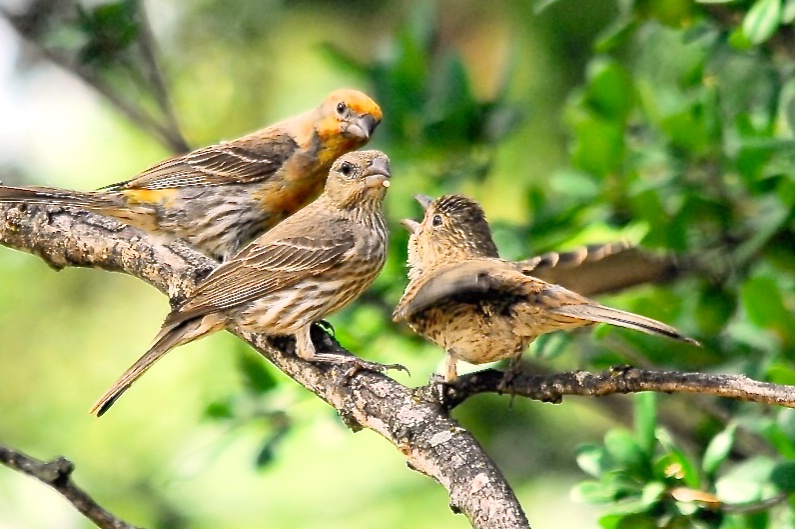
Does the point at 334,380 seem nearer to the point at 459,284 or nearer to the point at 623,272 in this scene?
the point at 459,284

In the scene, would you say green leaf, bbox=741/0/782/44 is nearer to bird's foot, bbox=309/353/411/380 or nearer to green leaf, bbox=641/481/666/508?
green leaf, bbox=641/481/666/508

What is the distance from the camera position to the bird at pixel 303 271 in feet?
12.2

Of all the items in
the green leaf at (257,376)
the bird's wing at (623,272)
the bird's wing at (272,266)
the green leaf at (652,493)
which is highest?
the bird's wing at (623,272)

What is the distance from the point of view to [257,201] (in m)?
4.56

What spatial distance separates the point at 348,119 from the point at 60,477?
2.22m

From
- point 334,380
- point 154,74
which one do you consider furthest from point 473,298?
point 154,74

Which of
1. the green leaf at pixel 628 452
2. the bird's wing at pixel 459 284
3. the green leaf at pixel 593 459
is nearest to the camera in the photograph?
the bird's wing at pixel 459 284

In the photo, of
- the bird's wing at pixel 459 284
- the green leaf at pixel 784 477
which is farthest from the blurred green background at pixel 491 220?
the bird's wing at pixel 459 284

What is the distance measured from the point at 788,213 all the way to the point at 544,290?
144 centimetres

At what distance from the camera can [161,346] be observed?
365cm

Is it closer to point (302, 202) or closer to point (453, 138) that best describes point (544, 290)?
point (302, 202)

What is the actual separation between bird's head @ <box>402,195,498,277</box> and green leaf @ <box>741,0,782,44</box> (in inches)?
43.7

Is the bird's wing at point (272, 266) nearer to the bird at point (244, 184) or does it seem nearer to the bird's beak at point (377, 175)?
the bird's beak at point (377, 175)

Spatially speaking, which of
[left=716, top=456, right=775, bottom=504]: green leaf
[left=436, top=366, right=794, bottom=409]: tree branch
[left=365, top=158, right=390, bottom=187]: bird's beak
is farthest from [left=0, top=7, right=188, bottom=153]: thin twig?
[left=716, top=456, right=775, bottom=504]: green leaf
